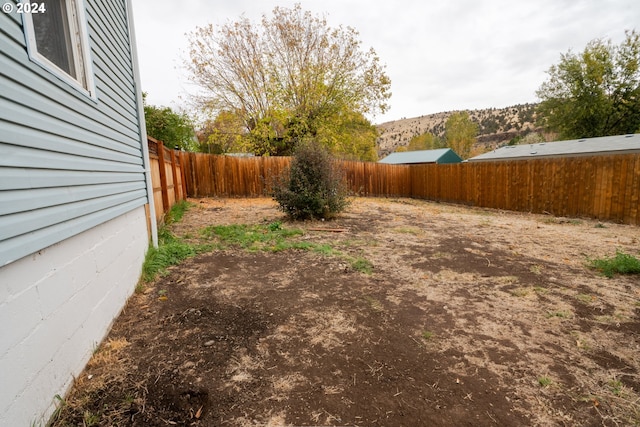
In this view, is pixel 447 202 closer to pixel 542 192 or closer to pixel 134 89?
pixel 542 192

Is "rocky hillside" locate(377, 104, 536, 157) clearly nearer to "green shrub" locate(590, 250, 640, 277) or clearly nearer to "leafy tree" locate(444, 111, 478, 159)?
"leafy tree" locate(444, 111, 478, 159)

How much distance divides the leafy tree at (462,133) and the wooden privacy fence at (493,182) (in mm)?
23970

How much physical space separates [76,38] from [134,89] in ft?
5.99

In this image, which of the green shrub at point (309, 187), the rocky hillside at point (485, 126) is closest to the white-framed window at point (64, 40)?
the green shrub at point (309, 187)

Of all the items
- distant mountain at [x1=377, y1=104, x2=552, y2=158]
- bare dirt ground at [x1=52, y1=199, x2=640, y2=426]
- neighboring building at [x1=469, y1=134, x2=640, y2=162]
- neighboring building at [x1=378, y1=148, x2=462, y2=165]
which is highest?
distant mountain at [x1=377, y1=104, x2=552, y2=158]

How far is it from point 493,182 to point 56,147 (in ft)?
39.5

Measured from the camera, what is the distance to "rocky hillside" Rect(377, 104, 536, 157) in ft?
158

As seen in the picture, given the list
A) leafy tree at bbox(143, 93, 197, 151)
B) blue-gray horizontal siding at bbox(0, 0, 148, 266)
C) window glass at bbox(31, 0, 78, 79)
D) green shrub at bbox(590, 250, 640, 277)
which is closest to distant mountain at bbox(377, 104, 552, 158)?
leafy tree at bbox(143, 93, 197, 151)

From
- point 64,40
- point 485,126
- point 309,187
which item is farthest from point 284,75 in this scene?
point 485,126

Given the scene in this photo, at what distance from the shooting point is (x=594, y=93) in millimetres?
18094

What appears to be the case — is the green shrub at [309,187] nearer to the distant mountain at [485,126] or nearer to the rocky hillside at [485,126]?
the distant mountain at [485,126]

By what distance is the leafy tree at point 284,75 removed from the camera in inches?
536

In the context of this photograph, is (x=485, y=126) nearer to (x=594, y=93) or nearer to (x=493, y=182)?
(x=594, y=93)

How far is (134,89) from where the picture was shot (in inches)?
156
